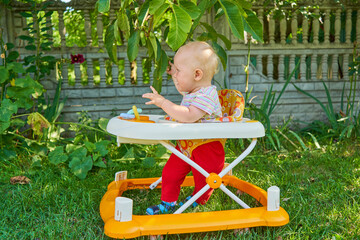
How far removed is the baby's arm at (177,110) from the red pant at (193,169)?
201mm

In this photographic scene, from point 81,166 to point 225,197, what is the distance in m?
1.13

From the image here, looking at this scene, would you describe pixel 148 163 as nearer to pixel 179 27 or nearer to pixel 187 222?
pixel 187 222

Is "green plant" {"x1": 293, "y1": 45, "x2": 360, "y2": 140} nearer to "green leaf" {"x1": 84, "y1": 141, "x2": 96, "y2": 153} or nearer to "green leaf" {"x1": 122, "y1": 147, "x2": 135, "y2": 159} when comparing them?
"green leaf" {"x1": 122, "y1": 147, "x2": 135, "y2": 159}

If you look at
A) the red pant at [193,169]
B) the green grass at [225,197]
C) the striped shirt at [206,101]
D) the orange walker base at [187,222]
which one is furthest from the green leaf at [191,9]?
the green grass at [225,197]

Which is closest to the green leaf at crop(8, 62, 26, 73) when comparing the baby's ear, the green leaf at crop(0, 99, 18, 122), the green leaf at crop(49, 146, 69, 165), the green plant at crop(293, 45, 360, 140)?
the green leaf at crop(0, 99, 18, 122)

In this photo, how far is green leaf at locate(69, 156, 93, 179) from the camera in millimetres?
2459

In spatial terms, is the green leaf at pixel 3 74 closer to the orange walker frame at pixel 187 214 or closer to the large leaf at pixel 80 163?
the large leaf at pixel 80 163

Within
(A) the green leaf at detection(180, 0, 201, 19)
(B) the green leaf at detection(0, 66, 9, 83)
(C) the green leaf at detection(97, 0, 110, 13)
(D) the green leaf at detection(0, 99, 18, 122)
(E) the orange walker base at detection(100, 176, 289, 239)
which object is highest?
(C) the green leaf at detection(97, 0, 110, 13)

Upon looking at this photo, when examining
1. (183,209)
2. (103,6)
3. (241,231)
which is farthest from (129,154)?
(103,6)

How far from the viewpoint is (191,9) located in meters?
1.35

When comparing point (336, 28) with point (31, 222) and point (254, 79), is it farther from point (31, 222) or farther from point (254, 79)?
point (31, 222)

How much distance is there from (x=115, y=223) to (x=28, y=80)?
1963 millimetres

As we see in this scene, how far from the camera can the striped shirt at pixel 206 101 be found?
166 centimetres

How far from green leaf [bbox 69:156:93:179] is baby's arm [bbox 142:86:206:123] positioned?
1.13 m
